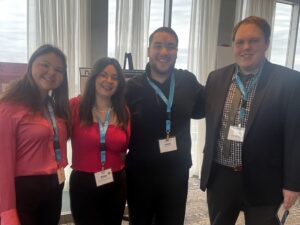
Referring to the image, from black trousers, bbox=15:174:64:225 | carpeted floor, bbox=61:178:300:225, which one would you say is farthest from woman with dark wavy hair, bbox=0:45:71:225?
carpeted floor, bbox=61:178:300:225

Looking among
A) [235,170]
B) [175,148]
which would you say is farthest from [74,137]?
[235,170]

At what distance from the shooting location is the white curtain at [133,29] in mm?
3621

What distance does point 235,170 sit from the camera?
1.67 metres

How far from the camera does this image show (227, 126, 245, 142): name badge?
161 centimetres

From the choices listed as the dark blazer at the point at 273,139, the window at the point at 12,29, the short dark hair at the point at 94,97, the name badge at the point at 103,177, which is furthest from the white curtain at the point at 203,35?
the name badge at the point at 103,177

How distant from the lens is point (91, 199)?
67.2 inches

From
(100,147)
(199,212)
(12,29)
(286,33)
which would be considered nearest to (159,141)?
(100,147)

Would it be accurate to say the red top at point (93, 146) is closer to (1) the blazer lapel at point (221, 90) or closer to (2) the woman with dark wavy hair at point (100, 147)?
(2) the woman with dark wavy hair at point (100, 147)

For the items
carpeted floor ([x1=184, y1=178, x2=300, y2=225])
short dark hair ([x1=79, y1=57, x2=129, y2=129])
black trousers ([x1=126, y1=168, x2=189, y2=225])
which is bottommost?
carpeted floor ([x1=184, y1=178, x2=300, y2=225])

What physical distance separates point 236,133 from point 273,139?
0.20 metres

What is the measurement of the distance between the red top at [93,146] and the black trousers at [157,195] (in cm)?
18

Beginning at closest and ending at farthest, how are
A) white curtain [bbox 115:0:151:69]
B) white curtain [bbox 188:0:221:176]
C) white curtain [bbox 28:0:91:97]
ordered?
white curtain [bbox 28:0:91:97] < white curtain [bbox 115:0:151:69] < white curtain [bbox 188:0:221:176]

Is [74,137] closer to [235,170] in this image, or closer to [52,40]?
[235,170]

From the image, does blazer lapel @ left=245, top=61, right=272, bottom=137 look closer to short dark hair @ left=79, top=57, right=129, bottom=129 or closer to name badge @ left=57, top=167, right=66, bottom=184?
short dark hair @ left=79, top=57, right=129, bottom=129
